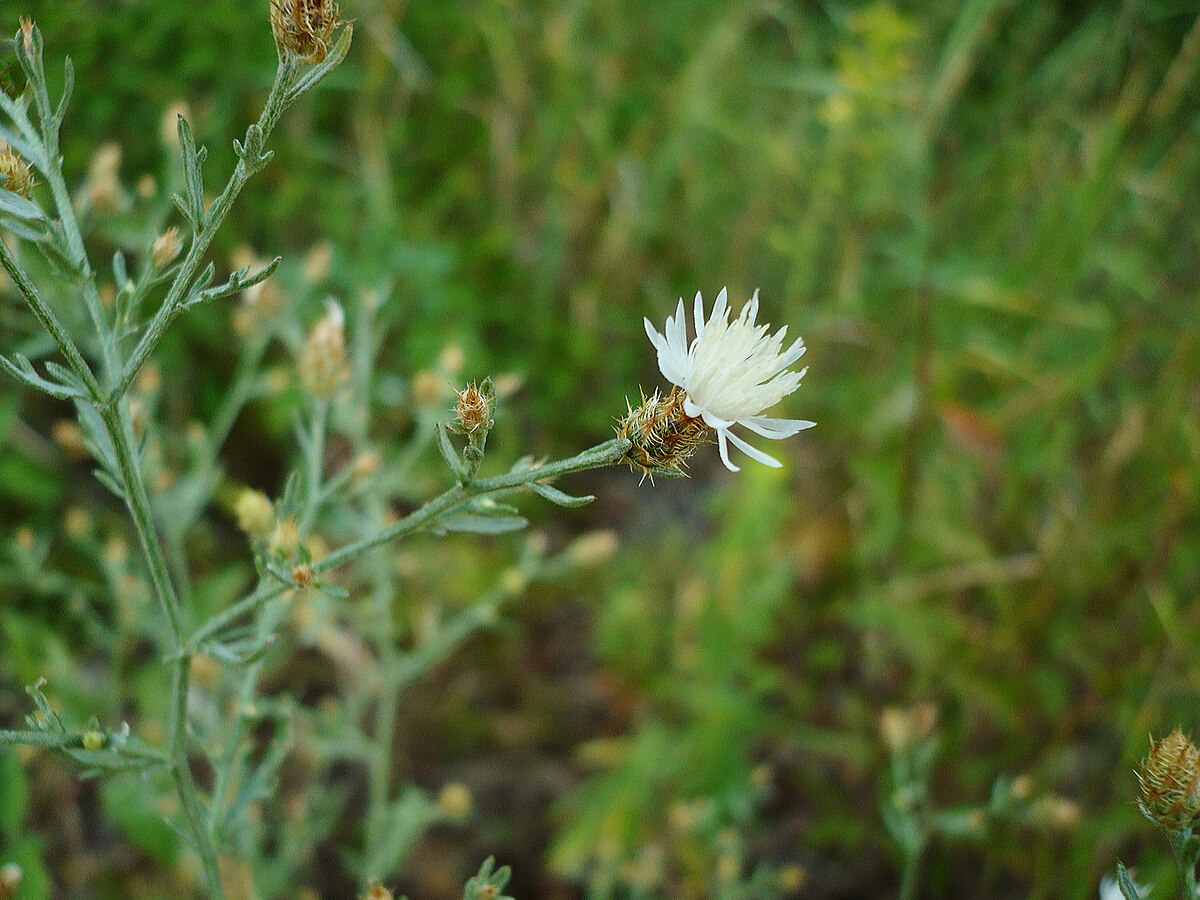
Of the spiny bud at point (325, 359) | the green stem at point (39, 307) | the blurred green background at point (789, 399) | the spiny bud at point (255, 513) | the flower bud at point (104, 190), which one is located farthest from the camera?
the blurred green background at point (789, 399)

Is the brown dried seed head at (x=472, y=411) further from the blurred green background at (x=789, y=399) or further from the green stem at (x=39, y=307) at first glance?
the blurred green background at (x=789, y=399)

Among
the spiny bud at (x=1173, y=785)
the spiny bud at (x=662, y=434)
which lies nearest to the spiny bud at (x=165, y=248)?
the spiny bud at (x=662, y=434)

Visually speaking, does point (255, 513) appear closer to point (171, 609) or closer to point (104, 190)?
point (171, 609)

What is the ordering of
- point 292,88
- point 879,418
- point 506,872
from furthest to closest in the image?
point 879,418 < point 506,872 < point 292,88

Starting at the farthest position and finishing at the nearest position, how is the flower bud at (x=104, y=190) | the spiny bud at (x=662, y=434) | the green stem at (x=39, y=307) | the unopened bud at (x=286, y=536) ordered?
1. the flower bud at (x=104, y=190)
2. the unopened bud at (x=286, y=536)
3. the spiny bud at (x=662, y=434)
4. the green stem at (x=39, y=307)

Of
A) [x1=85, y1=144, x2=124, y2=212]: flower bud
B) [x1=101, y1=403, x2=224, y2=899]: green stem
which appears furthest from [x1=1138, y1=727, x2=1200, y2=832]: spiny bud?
[x1=85, y1=144, x2=124, y2=212]: flower bud

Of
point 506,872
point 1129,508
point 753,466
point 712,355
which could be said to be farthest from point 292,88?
point 1129,508

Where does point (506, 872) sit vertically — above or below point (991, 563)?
above

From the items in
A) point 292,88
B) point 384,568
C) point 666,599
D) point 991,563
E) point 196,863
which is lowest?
point 666,599

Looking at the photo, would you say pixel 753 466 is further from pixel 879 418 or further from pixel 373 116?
pixel 373 116
